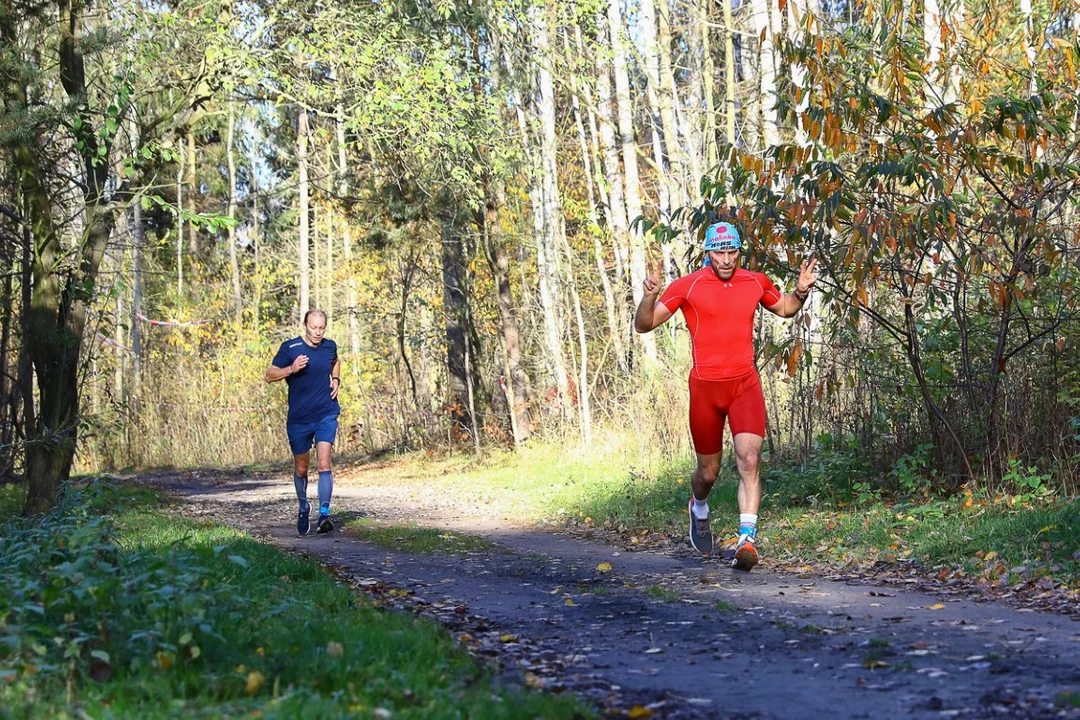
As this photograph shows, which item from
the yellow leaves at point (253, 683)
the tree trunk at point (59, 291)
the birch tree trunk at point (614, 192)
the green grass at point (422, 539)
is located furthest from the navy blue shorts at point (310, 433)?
the birch tree trunk at point (614, 192)

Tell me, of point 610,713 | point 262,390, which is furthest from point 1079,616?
point 262,390

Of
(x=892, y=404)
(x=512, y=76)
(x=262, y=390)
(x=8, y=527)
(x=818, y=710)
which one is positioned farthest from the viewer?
(x=262, y=390)

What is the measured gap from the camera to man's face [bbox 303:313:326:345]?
42.4 ft

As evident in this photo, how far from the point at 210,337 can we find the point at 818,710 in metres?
39.1

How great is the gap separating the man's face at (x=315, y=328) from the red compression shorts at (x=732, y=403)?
499cm

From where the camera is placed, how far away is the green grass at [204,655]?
4656 millimetres

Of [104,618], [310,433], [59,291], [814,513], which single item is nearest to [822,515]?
[814,513]

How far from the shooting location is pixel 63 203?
1539 cm

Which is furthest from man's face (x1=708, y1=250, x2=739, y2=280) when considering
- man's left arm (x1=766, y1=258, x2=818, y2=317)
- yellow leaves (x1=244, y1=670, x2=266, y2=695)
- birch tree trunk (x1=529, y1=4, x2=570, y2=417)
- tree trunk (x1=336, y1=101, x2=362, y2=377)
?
tree trunk (x1=336, y1=101, x2=362, y2=377)

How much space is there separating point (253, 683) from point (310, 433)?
8.43m

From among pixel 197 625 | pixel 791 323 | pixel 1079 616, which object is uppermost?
pixel 791 323

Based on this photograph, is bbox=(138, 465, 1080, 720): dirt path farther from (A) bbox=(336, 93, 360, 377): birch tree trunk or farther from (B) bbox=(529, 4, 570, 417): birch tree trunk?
(A) bbox=(336, 93, 360, 377): birch tree trunk

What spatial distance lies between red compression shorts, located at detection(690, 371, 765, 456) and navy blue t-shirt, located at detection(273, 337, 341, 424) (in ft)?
16.4

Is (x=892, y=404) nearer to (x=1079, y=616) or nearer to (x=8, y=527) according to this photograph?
(x=1079, y=616)
